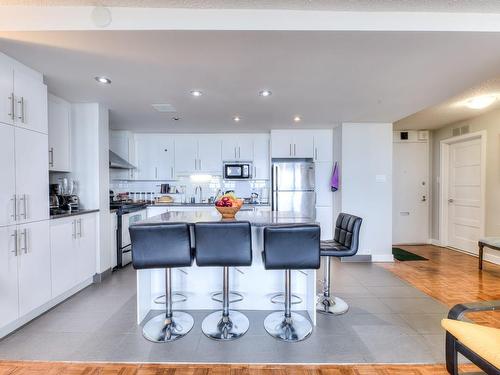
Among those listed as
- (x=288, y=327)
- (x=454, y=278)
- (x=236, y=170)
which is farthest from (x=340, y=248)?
(x=236, y=170)

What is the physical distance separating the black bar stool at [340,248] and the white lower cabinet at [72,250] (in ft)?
8.62

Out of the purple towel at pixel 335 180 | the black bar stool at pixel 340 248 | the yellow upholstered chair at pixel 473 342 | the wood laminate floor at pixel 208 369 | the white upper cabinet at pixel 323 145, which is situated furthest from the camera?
the white upper cabinet at pixel 323 145

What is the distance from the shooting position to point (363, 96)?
3215 millimetres

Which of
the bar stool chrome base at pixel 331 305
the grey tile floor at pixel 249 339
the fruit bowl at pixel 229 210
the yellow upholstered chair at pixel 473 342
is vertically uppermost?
the fruit bowl at pixel 229 210

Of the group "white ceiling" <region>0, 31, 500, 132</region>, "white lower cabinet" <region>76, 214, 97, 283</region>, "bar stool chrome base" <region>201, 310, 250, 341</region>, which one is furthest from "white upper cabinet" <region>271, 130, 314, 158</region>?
"bar stool chrome base" <region>201, 310, 250, 341</region>

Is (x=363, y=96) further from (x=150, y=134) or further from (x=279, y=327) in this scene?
(x=150, y=134)

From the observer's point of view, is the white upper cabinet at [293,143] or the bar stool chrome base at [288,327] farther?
the white upper cabinet at [293,143]

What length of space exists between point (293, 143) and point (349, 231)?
109 inches

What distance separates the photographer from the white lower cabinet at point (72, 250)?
279 cm

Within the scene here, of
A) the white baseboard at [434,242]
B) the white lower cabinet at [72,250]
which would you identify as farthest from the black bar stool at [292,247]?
the white baseboard at [434,242]

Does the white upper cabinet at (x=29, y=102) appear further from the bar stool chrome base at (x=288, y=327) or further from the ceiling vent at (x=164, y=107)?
the bar stool chrome base at (x=288, y=327)

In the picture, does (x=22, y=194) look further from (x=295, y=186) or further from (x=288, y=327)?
(x=295, y=186)

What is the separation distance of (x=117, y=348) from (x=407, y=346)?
2201 mm

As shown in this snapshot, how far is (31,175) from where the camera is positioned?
8.11 feet
